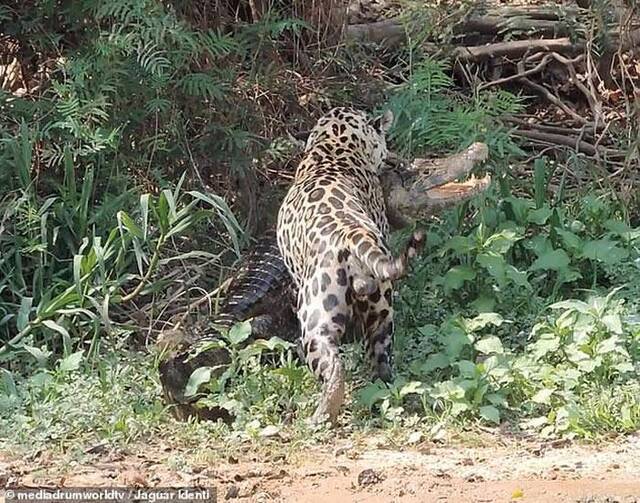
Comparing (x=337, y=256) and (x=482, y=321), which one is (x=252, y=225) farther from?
(x=482, y=321)

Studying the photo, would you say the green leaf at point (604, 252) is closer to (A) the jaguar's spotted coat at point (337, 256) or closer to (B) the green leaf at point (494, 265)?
(B) the green leaf at point (494, 265)

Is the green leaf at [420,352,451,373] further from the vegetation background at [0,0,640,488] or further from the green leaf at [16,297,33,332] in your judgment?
the green leaf at [16,297,33,332]

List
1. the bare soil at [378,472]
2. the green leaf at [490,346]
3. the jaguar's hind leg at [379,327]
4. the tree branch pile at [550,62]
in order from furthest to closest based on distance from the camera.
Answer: the tree branch pile at [550,62]
the jaguar's hind leg at [379,327]
the green leaf at [490,346]
the bare soil at [378,472]

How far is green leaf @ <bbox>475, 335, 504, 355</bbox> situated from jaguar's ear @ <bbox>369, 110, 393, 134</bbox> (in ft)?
5.77

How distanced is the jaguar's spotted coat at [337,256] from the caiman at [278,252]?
5.9 inches

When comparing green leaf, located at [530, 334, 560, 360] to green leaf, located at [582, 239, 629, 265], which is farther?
green leaf, located at [582, 239, 629, 265]

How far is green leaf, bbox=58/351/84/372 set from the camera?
572 cm

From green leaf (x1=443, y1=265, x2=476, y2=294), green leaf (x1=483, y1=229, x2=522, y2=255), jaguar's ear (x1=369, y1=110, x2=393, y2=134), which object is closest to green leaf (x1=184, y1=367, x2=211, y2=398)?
green leaf (x1=443, y1=265, x2=476, y2=294)

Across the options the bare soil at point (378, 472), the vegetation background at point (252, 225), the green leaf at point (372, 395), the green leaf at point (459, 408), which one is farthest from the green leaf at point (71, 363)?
the green leaf at point (459, 408)

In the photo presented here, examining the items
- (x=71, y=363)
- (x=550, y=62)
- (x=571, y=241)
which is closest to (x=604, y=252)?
(x=571, y=241)

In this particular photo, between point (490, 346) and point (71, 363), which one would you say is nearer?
point (490, 346)

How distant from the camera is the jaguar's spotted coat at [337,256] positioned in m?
5.47

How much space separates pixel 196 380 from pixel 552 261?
2.23 meters

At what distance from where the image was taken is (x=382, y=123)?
7.04 metres
